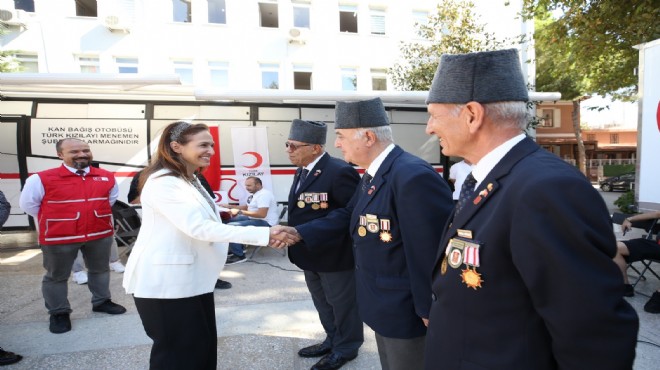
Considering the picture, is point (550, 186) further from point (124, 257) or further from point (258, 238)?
point (124, 257)

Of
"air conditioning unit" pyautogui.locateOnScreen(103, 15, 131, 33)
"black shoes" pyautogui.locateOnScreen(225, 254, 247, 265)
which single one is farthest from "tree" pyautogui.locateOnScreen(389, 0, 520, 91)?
"air conditioning unit" pyautogui.locateOnScreen(103, 15, 131, 33)

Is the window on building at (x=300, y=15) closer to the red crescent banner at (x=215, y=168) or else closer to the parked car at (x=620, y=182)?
the red crescent banner at (x=215, y=168)

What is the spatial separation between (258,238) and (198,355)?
0.74m

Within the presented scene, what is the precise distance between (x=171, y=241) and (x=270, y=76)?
1500cm

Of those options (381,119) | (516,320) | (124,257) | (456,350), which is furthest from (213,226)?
(124,257)

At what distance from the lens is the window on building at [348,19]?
16750 mm

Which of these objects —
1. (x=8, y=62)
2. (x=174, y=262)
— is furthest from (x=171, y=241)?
(x=8, y=62)

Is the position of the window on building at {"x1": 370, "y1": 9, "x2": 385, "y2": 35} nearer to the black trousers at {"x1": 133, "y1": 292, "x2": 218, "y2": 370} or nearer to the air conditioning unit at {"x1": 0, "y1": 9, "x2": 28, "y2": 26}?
the air conditioning unit at {"x1": 0, "y1": 9, "x2": 28, "y2": 26}

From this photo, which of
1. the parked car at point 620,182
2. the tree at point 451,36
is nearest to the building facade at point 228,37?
the tree at point 451,36

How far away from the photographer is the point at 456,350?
1222mm

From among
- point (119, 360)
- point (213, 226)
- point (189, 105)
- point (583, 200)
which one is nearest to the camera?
point (583, 200)

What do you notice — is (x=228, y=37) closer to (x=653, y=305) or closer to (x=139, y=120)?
(x=139, y=120)

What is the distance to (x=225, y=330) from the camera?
3.83m

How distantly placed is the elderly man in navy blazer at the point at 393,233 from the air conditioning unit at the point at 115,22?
50.3ft
